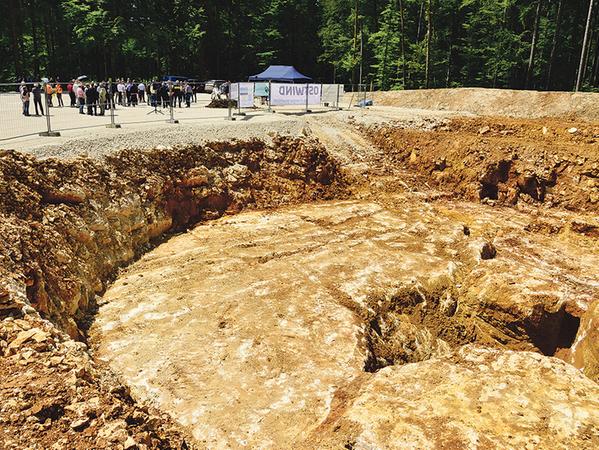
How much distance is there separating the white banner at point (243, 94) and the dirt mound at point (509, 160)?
6652 mm

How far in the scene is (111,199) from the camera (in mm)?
12555

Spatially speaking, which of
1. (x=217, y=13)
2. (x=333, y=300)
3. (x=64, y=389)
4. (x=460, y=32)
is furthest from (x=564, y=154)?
(x=217, y=13)

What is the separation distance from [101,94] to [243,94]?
6.83 m

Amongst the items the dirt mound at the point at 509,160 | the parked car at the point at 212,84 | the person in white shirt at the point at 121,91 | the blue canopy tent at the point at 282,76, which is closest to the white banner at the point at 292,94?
the parked car at the point at 212,84

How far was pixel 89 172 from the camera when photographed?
1227 centimetres

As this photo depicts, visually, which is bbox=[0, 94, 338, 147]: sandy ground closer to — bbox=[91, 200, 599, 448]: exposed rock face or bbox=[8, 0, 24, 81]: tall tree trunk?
bbox=[91, 200, 599, 448]: exposed rock face

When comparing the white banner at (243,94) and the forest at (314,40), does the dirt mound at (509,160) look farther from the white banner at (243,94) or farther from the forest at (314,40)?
the forest at (314,40)

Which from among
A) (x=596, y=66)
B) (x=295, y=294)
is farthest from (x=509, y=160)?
(x=596, y=66)

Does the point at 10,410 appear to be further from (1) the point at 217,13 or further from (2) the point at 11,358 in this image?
(1) the point at 217,13

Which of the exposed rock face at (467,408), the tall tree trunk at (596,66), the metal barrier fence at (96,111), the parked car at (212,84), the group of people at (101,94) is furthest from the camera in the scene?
the tall tree trunk at (596,66)

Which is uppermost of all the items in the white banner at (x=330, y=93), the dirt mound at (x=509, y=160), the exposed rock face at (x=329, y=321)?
the white banner at (x=330, y=93)

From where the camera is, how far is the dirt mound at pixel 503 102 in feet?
83.0

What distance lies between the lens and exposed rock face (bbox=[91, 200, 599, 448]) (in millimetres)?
6648

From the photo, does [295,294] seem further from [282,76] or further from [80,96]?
[282,76]
